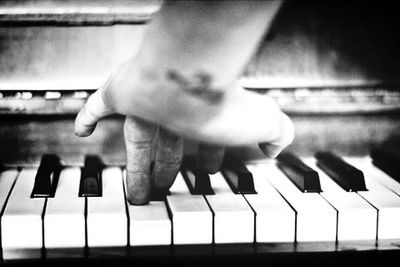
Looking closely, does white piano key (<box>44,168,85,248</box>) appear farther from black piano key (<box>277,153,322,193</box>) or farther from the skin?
black piano key (<box>277,153,322,193</box>)

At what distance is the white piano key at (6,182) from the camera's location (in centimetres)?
119

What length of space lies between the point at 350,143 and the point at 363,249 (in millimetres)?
407

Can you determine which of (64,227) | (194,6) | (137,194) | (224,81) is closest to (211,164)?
(137,194)

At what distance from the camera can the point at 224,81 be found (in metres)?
0.80

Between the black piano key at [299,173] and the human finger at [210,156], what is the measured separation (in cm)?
20

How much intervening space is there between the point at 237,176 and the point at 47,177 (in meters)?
0.39

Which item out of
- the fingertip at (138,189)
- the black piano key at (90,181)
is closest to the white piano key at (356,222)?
the fingertip at (138,189)

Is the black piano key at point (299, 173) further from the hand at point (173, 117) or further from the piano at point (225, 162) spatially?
the hand at point (173, 117)

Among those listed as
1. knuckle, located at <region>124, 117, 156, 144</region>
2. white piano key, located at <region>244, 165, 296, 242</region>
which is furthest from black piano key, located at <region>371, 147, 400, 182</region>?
knuckle, located at <region>124, 117, 156, 144</region>

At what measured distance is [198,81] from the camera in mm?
793

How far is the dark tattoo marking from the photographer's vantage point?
2.58ft

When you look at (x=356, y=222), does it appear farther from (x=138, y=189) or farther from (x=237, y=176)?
(x=138, y=189)

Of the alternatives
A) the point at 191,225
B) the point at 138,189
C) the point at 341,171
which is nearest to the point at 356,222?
the point at 341,171

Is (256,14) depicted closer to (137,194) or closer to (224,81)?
(224,81)
